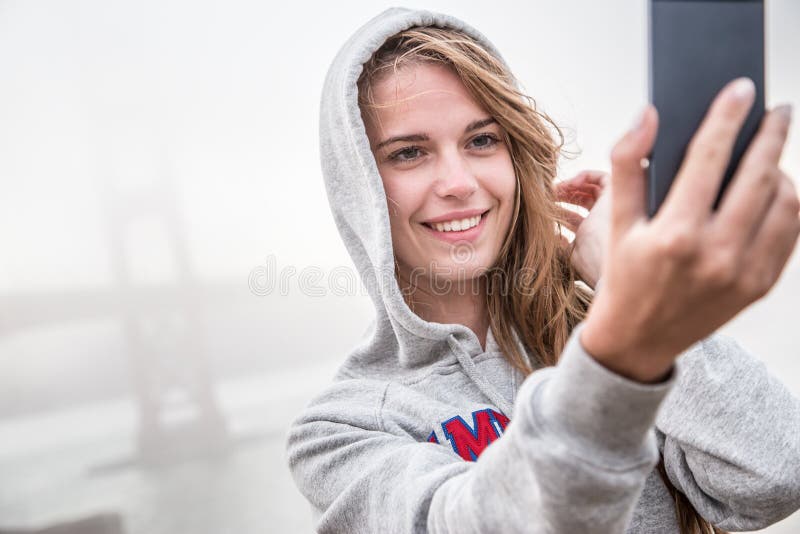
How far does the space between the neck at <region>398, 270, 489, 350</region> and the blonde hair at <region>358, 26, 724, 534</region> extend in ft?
0.07

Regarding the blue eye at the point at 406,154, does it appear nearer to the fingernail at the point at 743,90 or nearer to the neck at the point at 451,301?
the neck at the point at 451,301

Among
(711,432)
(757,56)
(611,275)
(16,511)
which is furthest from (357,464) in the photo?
(16,511)

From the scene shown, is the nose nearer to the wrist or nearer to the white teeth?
the white teeth

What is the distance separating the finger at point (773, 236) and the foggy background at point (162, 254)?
1.48 m

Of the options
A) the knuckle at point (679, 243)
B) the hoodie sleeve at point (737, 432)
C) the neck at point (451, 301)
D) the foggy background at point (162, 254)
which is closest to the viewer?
the knuckle at point (679, 243)

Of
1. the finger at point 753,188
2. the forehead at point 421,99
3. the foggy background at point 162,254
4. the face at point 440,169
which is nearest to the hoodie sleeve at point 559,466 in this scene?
the finger at point 753,188

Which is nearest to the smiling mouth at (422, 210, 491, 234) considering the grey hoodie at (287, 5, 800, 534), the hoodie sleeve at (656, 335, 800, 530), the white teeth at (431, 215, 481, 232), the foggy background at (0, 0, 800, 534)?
the white teeth at (431, 215, 481, 232)

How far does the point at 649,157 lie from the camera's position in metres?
0.45

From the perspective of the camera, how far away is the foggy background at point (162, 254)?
165 cm

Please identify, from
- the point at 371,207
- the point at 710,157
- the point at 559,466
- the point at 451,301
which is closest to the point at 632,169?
the point at 710,157

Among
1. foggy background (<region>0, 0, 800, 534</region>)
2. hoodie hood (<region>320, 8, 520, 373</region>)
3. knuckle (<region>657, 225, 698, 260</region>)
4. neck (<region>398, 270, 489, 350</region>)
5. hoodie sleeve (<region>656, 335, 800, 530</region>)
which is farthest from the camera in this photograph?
foggy background (<region>0, 0, 800, 534</region>)

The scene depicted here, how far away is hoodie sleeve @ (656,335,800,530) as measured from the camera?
0.86 m

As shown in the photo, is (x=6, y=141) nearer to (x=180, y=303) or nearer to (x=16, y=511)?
(x=180, y=303)

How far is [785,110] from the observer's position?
440mm
